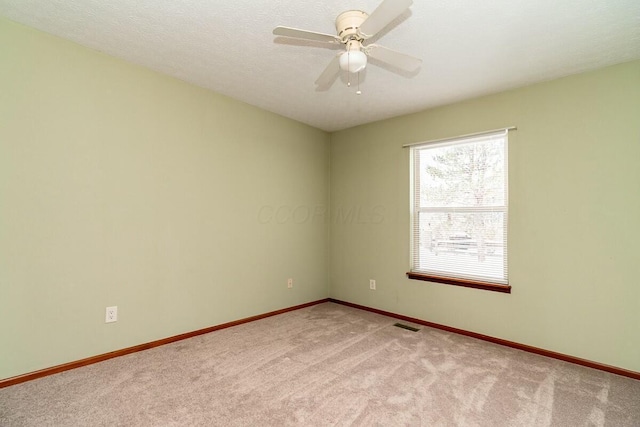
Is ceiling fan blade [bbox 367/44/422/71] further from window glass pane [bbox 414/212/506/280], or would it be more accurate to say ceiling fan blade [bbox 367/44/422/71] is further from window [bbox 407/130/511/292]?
window glass pane [bbox 414/212/506/280]

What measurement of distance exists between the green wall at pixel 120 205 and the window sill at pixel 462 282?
1676mm

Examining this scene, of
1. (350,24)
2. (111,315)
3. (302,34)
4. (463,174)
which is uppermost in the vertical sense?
(350,24)

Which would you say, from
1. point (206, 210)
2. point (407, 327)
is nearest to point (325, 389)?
point (407, 327)

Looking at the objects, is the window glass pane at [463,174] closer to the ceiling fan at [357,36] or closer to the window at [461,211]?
the window at [461,211]

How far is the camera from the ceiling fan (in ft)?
5.20

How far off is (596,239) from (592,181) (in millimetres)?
490

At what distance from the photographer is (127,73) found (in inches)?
106

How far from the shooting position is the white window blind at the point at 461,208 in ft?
10.4

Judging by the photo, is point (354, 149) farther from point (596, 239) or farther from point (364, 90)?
point (596, 239)

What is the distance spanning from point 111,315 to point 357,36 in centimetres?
282

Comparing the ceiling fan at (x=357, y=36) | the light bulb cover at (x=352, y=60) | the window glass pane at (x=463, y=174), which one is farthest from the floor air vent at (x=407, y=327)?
the light bulb cover at (x=352, y=60)

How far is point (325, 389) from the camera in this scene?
2168mm

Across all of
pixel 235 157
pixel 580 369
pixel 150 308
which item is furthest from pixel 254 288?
pixel 580 369

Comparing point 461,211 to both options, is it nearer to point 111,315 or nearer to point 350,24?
point 350,24
